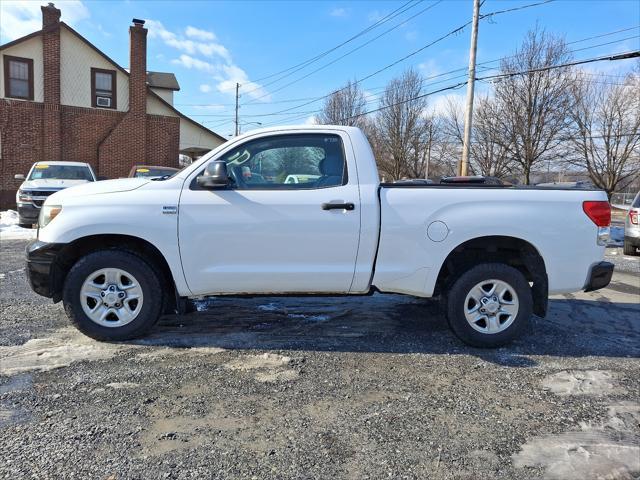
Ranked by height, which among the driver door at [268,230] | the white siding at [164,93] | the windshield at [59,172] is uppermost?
the white siding at [164,93]

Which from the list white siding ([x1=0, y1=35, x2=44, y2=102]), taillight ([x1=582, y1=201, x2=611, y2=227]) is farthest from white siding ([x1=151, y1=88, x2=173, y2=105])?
taillight ([x1=582, y1=201, x2=611, y2=227])

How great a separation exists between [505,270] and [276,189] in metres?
2.16

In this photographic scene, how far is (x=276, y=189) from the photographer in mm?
4086

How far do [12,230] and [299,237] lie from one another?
12.3 m

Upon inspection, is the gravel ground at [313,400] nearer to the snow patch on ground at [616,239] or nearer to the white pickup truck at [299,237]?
the white pickup truck at [299,237]

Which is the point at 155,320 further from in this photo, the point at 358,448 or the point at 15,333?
the point at 358,448

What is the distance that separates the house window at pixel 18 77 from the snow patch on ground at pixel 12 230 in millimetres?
6755

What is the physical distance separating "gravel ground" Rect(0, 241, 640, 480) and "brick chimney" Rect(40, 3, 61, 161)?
17.7 m

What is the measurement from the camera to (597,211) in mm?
4090

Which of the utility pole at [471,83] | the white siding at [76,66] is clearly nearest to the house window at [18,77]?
the white siding at [76,66]

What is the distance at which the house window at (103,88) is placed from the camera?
2108cm

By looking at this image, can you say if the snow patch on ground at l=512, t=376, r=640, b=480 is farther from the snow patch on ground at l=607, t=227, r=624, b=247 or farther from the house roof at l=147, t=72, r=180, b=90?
the house roof at l=147, t=72, r=180, b=90

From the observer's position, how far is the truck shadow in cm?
422

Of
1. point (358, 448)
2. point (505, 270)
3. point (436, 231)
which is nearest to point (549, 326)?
point (505, 270)
